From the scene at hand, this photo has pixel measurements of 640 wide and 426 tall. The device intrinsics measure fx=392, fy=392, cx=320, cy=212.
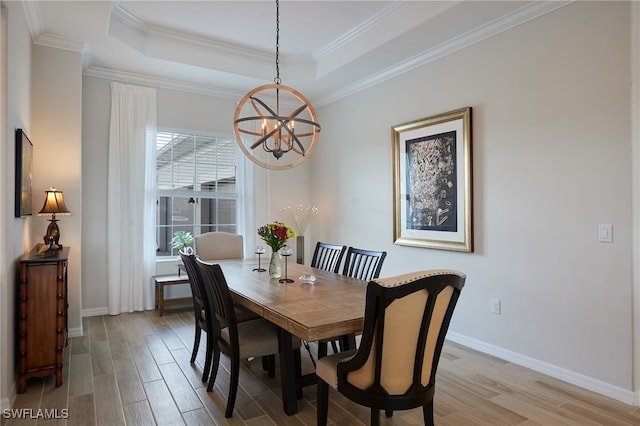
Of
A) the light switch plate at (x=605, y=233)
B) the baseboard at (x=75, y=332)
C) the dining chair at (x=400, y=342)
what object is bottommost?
the baseboard at (x=75, y=332)

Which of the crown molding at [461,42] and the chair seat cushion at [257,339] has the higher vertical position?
the crown molding at [461,42]

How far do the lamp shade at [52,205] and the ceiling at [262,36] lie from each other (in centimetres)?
145

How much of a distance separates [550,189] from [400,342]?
2.07 meters

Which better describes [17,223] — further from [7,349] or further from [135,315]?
[135,315]

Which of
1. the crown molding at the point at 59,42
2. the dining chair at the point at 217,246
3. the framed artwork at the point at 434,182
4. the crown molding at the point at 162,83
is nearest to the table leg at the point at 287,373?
the dining chair at the point at 217,246

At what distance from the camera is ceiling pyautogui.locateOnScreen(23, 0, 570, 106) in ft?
11.0

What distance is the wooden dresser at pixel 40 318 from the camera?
8.86 feet

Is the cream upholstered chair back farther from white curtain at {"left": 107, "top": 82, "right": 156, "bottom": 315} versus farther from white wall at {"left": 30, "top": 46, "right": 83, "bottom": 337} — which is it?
white wall at {"left": 30, "top": 46, "right": 83, "bottom": 337}

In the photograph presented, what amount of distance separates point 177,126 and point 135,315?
2420 mm

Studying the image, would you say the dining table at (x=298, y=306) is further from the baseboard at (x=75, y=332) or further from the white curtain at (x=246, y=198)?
the white curtain at (x=246, y=198)

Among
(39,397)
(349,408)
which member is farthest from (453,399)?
(39,397)

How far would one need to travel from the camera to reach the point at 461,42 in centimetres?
370

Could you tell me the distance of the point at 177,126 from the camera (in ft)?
16.9

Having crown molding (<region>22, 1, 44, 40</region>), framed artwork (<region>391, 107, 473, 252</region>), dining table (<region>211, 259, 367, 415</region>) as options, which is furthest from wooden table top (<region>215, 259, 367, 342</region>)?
crown molding (<region>22, 1, 44, 40</region>)
